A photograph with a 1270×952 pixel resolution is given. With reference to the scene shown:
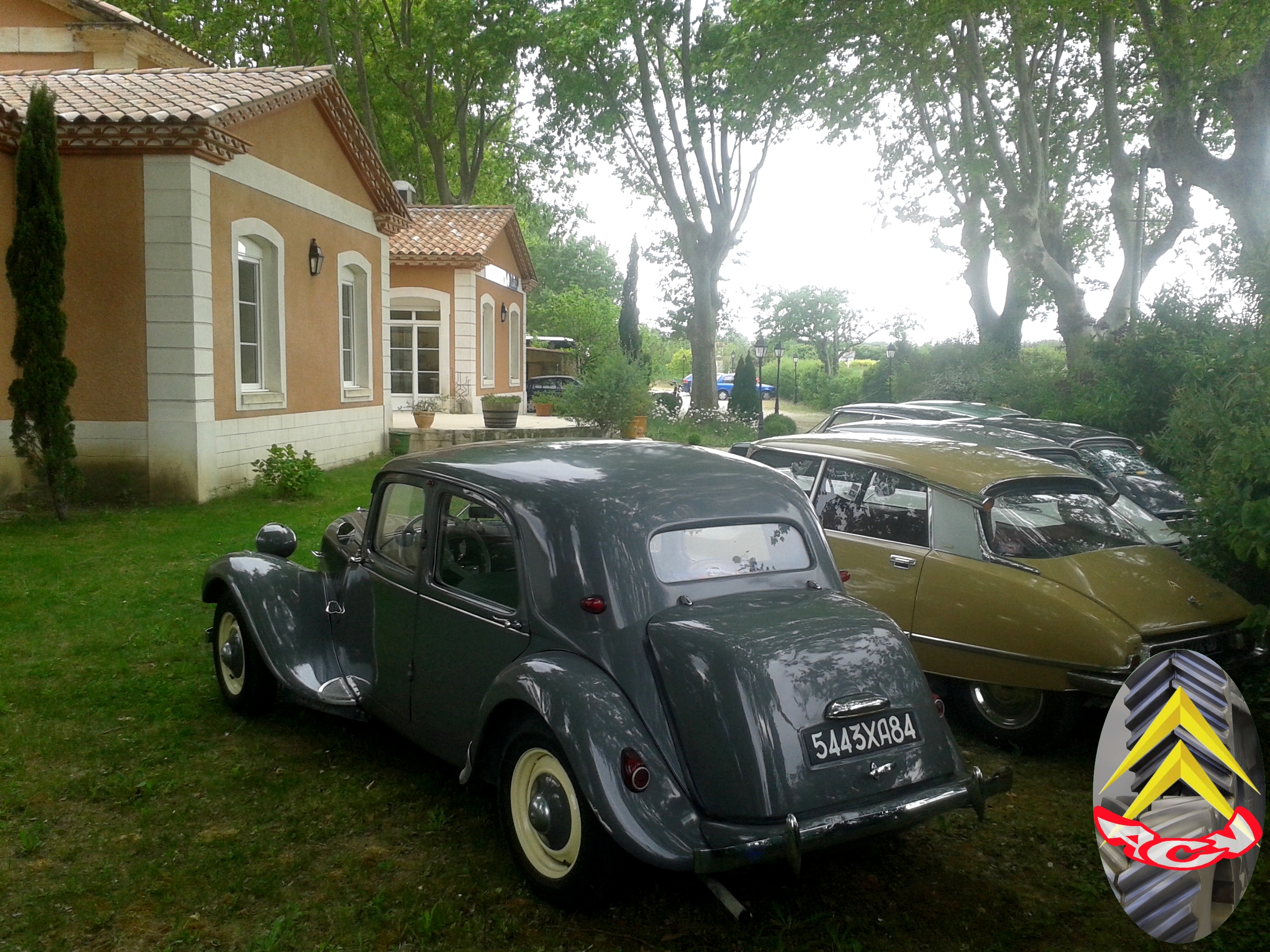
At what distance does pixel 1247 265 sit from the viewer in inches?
292

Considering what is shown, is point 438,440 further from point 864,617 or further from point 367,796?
point 864,617

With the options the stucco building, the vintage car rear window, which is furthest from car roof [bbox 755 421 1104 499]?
the stucco building

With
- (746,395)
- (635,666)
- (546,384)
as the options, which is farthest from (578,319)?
(635,666)

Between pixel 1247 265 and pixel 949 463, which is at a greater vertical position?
pixel 1247 265

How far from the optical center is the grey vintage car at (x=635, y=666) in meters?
3.16

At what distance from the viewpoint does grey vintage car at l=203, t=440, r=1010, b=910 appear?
316 cm

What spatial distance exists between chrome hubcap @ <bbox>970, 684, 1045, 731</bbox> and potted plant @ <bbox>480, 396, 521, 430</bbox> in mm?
14698

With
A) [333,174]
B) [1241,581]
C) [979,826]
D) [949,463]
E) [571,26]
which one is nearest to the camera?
[979,826]

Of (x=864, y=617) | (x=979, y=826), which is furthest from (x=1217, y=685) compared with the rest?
(x=979, y=826)

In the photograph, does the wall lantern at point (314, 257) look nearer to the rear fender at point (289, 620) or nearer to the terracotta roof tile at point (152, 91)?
the terracotta roof tile at point (152, 91)

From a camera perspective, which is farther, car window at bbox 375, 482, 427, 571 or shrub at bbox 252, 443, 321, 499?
shrub at bbox 252, 443, 321, 499

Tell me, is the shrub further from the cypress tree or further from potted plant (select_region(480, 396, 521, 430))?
potted plant (select_region(480, 396, 521, 430))

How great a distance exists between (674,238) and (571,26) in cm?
2070

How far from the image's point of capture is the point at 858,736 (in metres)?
3.28
